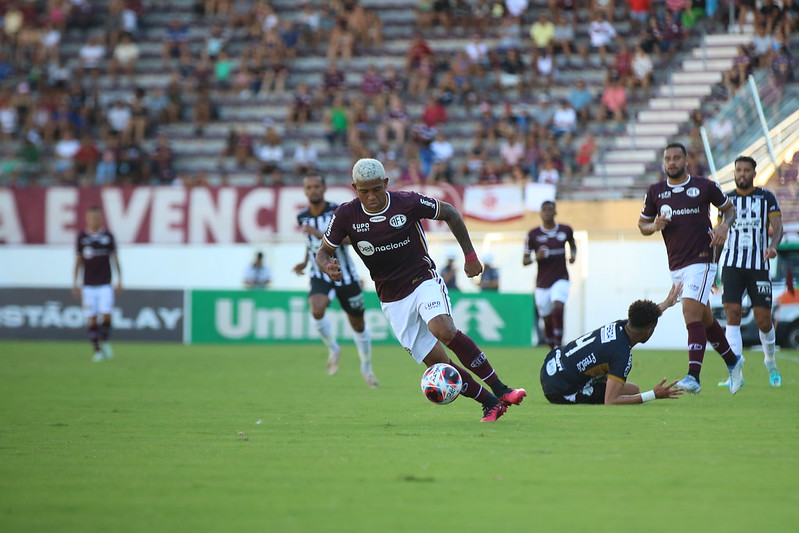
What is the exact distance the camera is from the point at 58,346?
2505 cm

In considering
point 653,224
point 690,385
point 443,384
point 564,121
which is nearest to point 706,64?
point 564,121

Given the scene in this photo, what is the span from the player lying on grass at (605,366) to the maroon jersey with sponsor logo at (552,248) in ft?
26.0

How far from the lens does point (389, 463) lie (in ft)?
23.4

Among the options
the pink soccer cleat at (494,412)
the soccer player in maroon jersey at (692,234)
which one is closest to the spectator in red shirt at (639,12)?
the soccer player in maroon jersey at (692,234)

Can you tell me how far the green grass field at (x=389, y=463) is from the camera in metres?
5.46

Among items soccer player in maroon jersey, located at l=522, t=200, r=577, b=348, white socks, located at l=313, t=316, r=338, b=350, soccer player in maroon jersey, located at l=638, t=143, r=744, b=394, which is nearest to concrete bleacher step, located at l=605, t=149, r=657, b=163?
soccer player in maroon jersey, located at l=522, t=200, r=577, b=348

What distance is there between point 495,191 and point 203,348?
7.46m

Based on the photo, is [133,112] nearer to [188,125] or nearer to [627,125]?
[188,125]

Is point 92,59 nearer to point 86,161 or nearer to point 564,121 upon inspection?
point 86,161

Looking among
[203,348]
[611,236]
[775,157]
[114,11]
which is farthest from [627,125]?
[114,11]

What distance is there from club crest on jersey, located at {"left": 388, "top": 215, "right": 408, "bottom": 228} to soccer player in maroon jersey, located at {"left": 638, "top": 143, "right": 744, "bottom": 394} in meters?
3.18

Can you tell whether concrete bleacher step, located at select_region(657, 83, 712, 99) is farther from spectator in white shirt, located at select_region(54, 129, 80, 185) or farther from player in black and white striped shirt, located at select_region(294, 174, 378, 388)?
player in black and white striped shirt, located at select_region(294, 174, 378, 388)

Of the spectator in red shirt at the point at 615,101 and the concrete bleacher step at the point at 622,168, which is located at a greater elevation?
the spectator in red shirt at the point at 615,101

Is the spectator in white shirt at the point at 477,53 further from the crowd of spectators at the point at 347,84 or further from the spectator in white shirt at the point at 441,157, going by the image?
the spectator in white shirt at the point at 441,157
